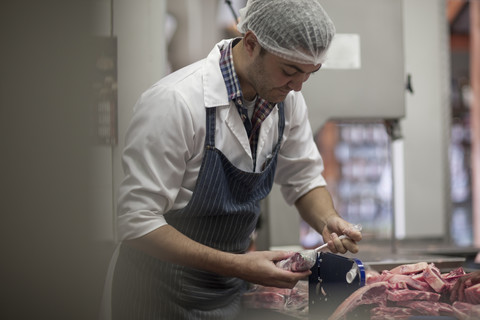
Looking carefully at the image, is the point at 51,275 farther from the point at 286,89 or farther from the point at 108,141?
the point at 286,89

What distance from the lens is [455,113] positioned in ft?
23.1

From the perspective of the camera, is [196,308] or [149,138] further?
[196,308]

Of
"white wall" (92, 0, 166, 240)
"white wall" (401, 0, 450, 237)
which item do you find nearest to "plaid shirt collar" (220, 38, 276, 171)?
"white wall" (92, 0, 166, 240)

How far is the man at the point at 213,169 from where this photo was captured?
1311 millimetres

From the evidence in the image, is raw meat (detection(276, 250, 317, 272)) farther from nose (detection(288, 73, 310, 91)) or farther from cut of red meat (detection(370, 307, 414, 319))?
nose (detection(288, 73, 310, 91))

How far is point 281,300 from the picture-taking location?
150 centimetres

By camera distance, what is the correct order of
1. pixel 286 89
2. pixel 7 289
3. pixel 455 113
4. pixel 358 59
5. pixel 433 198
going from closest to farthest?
pixel 7 289 < pixel 286 89 < pixel 358 59 < pixel 433 198 < pixel 455 113

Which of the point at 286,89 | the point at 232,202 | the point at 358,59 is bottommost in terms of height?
the point at 232,202

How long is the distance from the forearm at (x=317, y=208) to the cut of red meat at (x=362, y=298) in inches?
13.8

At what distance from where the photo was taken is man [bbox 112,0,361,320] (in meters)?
1.31

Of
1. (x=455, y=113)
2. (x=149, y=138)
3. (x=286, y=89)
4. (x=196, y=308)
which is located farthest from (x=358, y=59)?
(x=455, y=113)

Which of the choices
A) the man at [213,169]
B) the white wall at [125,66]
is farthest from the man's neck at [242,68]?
the white wall at [125,66]

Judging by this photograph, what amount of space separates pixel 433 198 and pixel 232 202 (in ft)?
8.83

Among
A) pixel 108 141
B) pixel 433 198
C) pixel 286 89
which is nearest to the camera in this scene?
pixel 108 141
